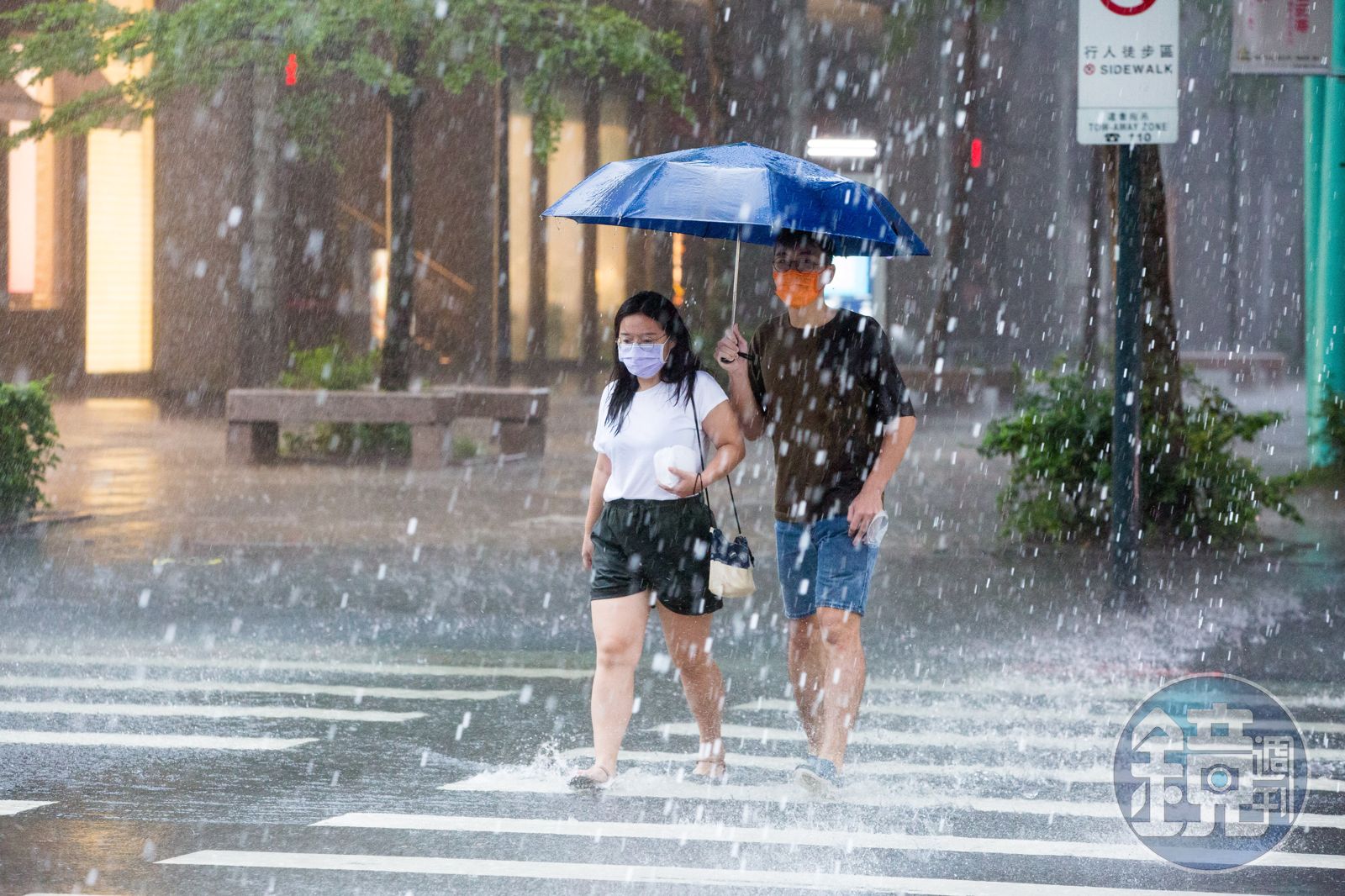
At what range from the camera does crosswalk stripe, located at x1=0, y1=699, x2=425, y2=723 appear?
7566 millimetres

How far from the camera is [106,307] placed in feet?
97.5

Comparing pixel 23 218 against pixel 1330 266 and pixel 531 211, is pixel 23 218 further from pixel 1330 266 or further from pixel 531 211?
pixel 1330 266

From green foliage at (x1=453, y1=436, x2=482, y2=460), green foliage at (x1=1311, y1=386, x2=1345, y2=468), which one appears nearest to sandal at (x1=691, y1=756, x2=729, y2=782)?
green foliage at (x1=1311, y1=386, x2=1345, y2=468)

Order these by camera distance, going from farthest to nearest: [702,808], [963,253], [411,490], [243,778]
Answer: [963,253] → [411,490] → [243,778] → [702,808]

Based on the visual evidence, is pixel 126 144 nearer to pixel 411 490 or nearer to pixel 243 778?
pixel 411 490

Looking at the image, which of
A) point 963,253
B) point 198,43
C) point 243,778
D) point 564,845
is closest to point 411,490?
point 198,43

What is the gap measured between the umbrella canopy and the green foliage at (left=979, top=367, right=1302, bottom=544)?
5946mm

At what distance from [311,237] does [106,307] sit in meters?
4.01

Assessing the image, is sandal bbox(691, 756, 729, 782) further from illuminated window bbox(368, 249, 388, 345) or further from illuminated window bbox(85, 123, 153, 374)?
illuminated window bbox(368, 249, 388, 345)

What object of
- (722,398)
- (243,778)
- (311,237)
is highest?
(311,237)

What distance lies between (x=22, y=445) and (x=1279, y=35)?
10.5 meters

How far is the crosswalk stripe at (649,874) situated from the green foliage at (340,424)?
14.0 metres

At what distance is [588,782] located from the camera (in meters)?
6.16

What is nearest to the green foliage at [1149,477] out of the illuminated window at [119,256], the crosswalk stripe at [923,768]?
the crosswalk stripe at [923,768]
